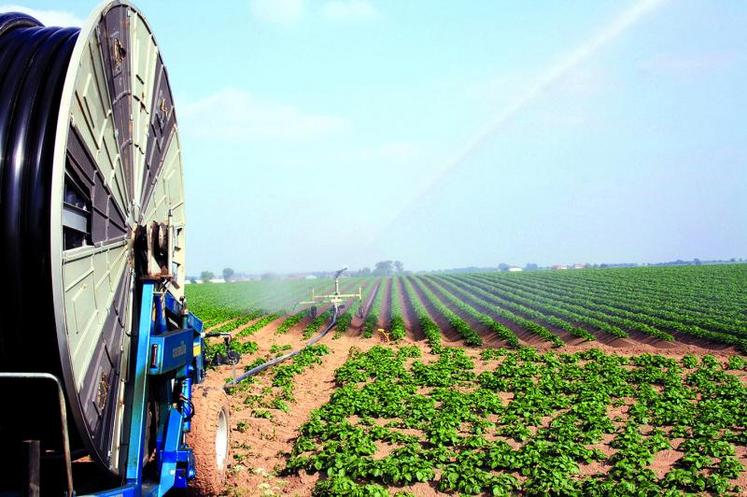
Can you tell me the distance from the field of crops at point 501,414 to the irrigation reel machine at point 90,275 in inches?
128

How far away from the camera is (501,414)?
13.2 m

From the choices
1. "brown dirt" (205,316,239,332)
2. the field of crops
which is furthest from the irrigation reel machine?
"brown dirt" (205,316,239,332)

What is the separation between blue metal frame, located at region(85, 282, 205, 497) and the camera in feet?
→ 17.2

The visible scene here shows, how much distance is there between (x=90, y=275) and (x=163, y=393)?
1.92m

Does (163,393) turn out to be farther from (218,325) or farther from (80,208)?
(218,325)

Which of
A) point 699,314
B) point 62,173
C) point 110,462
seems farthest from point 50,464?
point 699,314

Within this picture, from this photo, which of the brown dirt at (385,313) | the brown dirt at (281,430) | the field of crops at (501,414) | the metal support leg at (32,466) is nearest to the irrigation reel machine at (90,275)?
the metal support leg at (32,466)

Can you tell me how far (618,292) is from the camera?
1939 inches

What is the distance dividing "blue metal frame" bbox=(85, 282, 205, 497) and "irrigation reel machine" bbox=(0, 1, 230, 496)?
0.05 feet

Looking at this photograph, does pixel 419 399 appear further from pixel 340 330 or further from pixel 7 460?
pixel 340 330

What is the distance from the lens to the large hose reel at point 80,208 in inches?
161

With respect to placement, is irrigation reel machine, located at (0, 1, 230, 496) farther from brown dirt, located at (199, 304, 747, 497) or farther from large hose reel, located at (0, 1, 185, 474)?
brown dirt, located at (199, 304, 747, 497)

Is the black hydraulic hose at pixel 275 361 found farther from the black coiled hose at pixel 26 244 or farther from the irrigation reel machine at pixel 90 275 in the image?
the black coiled hose at pixel 26 244

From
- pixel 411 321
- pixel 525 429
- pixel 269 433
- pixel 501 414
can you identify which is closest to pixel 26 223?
pixel 269 433
